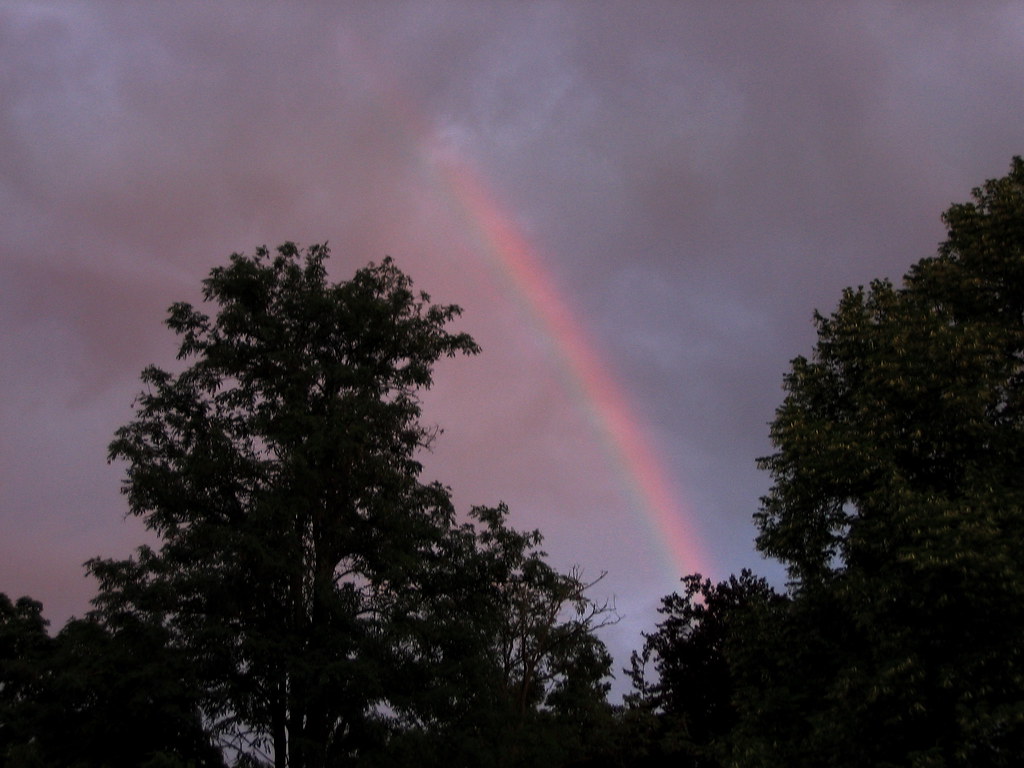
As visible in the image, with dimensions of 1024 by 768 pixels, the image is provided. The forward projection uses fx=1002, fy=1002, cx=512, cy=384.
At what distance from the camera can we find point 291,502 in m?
27.4

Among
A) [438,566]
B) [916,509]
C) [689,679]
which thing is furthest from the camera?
[689,679]

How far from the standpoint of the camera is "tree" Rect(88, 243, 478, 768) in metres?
26.3

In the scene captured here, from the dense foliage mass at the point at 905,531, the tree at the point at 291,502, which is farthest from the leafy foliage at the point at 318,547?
the dense foliage mass at the point at 905,531

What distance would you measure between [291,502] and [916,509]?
15.9 metres

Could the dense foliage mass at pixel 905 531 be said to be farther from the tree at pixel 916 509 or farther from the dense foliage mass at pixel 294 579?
the dense foliage mass at pixel 294 579

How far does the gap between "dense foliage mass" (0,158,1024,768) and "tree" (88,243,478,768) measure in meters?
0.08

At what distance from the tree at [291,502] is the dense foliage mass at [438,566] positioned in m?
0.08

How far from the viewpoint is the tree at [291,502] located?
2631 centimetres

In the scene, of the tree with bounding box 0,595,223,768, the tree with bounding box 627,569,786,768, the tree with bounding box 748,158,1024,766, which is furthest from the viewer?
the tree with bounding box 627,569,786,768

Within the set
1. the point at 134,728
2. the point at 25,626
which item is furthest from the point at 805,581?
the point at 25,626

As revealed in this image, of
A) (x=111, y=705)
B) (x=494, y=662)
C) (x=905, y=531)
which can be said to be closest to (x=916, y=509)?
(x=905, y=531)

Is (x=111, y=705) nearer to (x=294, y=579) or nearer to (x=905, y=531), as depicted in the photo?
(x=294, y=579)

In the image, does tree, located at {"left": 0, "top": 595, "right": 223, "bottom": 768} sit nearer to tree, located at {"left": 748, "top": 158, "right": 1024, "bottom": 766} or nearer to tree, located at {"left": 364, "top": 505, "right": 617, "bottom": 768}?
tree, located at {"left": 364, "top": 505, "right": 617, "bottom": 768}

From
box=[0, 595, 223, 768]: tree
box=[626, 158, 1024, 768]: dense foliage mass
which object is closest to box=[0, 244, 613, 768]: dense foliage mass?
box=[0, 595, 223, 768]: tree
